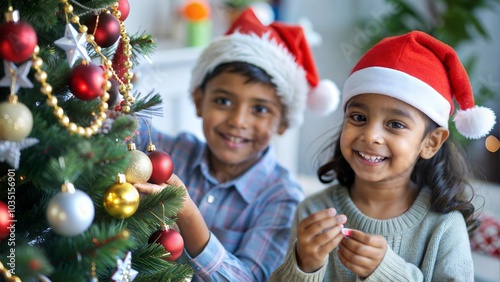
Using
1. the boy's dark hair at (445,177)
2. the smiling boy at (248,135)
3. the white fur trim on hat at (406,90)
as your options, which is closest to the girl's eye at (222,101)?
the smiling boy at (248,135)

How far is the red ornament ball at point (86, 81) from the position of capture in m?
0.72

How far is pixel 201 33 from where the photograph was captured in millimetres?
2221

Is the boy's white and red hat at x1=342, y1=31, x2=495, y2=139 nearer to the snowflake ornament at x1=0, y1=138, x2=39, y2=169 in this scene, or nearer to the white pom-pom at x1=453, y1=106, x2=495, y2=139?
the white pom-pom at x1=453, y1=106, x2=495, y2=139

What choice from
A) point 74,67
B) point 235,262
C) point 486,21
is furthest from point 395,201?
point 486,21

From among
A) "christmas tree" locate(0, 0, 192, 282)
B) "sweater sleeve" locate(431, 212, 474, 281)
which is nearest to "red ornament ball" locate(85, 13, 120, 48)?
"christmas tree" locate(0, 0, 192, 282)

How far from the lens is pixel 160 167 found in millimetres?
906

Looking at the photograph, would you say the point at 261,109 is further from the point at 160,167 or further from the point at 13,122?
the point at 13,122

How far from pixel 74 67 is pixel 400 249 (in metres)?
0.67

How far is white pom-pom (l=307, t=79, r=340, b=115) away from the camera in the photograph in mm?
1479

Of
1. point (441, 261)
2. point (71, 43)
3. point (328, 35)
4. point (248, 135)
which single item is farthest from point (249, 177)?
point (328, 35)

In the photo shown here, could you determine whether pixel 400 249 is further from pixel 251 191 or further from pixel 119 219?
pixel 119 219

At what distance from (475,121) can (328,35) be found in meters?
1.81

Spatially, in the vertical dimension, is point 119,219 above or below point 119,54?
below

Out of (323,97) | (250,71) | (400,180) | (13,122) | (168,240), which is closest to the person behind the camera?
(13,122)
